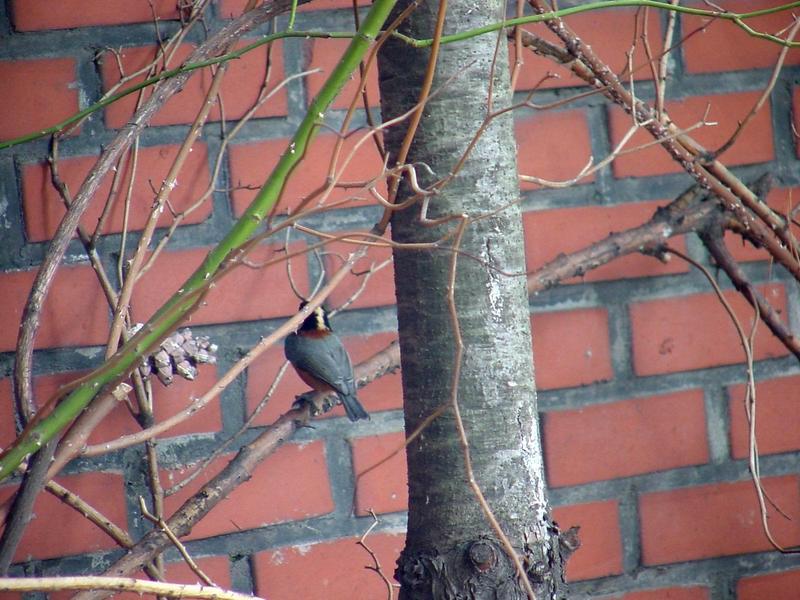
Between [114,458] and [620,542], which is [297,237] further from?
[620,542]

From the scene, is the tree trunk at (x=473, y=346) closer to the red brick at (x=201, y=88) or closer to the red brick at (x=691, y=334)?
the red brick at (x=201, y=88)

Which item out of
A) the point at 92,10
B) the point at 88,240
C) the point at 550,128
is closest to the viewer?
the point at 88,240

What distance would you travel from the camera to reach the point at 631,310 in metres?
1.35

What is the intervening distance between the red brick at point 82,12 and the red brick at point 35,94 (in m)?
0.05

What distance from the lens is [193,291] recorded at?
508 millimetres

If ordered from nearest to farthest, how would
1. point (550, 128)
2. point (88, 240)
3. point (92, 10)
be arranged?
point (88, 240) < point (92, 10) < point (550, 128)

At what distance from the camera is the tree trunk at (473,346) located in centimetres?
68

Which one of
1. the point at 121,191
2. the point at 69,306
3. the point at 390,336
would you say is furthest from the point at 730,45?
the point at 69,306

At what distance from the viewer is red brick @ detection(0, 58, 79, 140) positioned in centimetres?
117

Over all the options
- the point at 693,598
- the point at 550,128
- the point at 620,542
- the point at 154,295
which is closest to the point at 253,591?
the point at 154,295

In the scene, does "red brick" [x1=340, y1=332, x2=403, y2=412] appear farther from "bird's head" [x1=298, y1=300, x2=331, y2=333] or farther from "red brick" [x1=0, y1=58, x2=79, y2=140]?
"red brick" [x1=0, y1=58, x2=79, y2=140]

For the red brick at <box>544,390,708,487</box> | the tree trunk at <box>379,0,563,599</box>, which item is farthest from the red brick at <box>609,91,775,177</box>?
the tree trunk at <box>379,0,563,599</box>

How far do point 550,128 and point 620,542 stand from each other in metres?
0.59

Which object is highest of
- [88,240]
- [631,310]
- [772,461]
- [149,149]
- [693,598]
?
[149,149]
